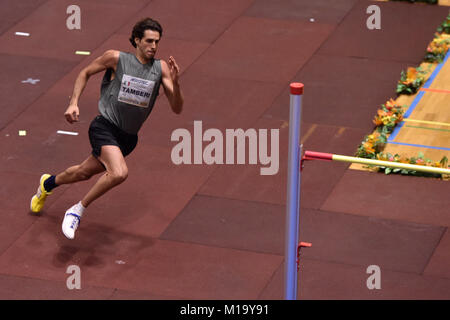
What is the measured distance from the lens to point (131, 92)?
9992 mm

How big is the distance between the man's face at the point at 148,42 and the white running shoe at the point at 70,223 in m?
1.74

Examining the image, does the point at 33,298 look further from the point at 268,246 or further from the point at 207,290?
the point at 268,246

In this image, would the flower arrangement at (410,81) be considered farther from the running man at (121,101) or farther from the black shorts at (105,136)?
the black shorts at (105,136)

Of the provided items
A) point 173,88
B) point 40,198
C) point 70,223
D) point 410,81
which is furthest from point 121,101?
point 410,81

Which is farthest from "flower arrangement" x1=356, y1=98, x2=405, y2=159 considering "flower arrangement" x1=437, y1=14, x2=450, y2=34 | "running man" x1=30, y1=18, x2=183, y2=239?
"running man" x1=30, y1=18, x2=183, y2=239

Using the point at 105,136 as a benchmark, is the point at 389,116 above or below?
above

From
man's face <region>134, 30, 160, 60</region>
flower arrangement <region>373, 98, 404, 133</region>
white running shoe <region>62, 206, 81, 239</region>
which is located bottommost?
white running shoe <region>62, 206, 81, 239</region>

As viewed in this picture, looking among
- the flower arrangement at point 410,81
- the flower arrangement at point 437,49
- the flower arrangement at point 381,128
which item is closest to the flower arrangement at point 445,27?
the flower arrangement at point 437,49

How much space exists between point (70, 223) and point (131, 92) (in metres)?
1.44

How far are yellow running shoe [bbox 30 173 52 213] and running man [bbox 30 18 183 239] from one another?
2.06 ft

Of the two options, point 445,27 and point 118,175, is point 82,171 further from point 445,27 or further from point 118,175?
point 445,27

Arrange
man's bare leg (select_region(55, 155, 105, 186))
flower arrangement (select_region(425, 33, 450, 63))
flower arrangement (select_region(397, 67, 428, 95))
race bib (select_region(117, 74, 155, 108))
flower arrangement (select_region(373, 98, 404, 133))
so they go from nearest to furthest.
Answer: race bib (select_region(117, 74, 155, 108)) < man's bare leg (select_region(55, 155, 105, 186)) < flower arrangement (select_region(373, 98, 404, 133)) < flower arrangement (select_region(397, 67, 428, 95)) < flower arrangement (select_region(425, 33, 450, 63))

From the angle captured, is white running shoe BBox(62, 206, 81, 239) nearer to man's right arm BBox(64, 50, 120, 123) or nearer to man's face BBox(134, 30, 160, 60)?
man's right arm BBox(64, 50, 120, 123)

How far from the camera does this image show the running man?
32.5ft
